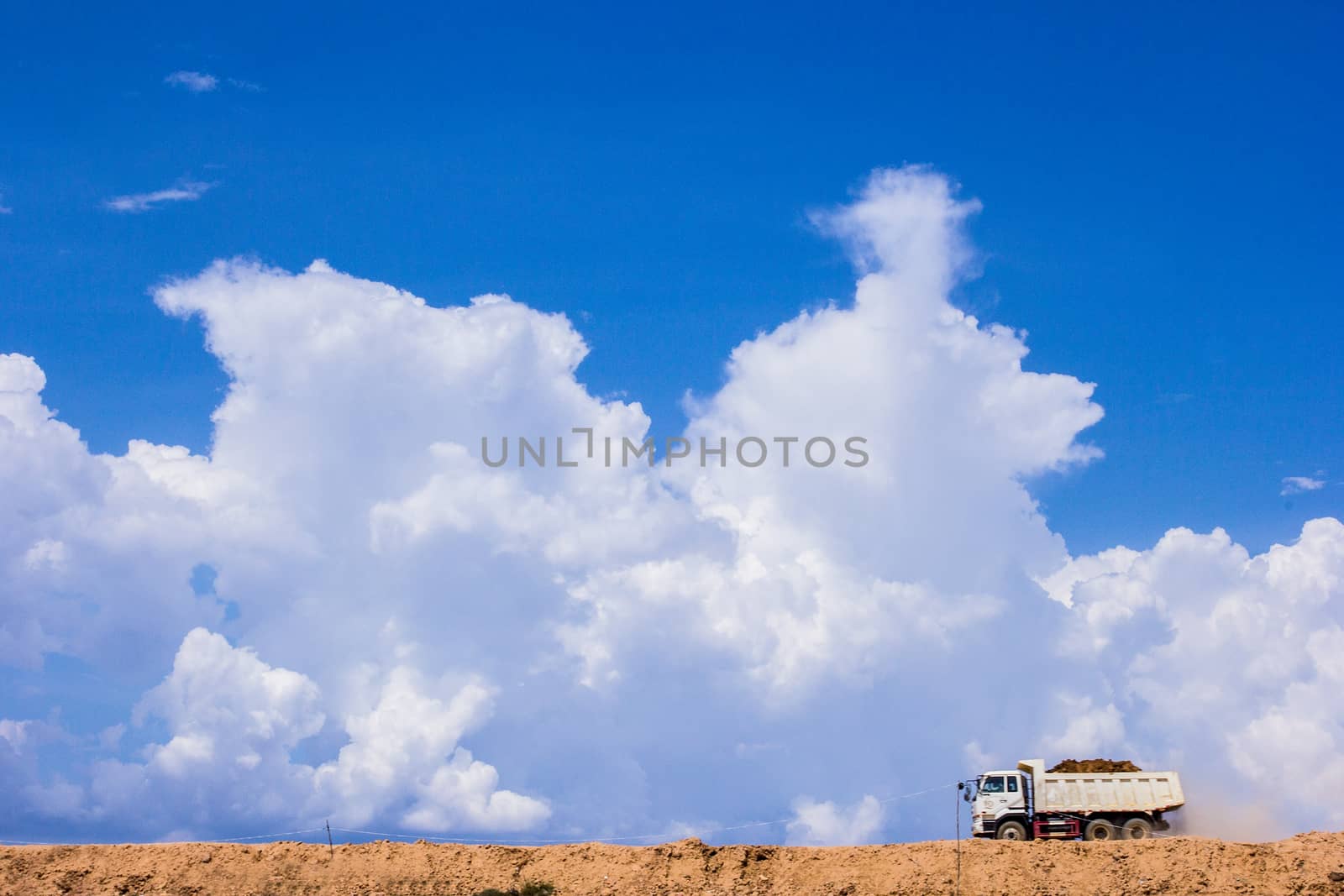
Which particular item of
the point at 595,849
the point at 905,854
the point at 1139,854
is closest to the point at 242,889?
the point at 595,849

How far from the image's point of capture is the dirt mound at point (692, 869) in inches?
1764

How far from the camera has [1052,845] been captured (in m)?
46.5

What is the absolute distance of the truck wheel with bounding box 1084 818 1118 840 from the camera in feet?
167

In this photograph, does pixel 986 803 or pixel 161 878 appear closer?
pixel 161 878

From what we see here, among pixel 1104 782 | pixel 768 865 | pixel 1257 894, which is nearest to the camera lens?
pixel 1257 894

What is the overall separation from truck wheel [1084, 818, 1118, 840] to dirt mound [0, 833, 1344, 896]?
4369 millimetres

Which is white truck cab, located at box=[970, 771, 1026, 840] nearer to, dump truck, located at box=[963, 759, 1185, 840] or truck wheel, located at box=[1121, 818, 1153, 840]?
dump truck, located at box=[963, 759, 1185, 840]

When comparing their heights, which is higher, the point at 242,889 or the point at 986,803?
the point at 986,803

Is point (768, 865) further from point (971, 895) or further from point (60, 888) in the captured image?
point (60, 888)

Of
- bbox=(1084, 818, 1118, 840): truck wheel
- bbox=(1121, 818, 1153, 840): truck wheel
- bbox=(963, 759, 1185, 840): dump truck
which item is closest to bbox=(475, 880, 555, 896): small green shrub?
bbox=(963, 759, 1185, 840): dump truck

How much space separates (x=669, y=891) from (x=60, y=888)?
2523 cm

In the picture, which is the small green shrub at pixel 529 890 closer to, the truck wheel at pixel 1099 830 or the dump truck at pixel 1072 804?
the dump truck at pixel 1072 804

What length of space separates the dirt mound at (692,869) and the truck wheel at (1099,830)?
14.3 feet

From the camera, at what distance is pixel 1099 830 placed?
5119 cm
